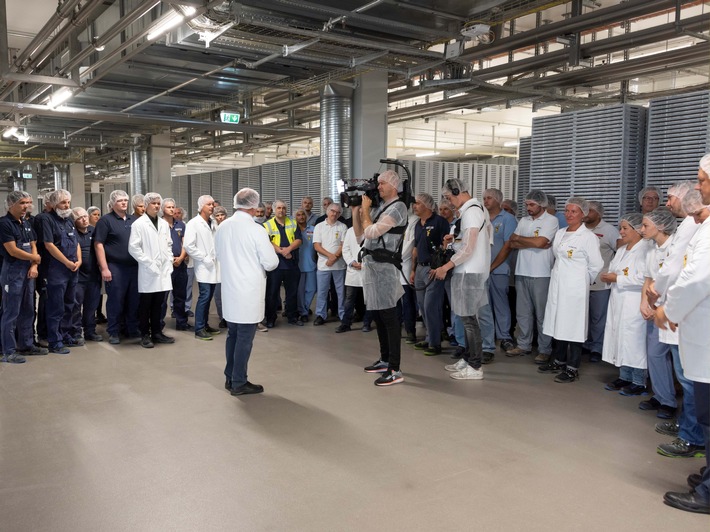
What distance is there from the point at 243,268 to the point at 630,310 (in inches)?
114

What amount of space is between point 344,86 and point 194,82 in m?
2.18

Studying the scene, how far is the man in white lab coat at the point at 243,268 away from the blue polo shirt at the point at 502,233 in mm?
2426

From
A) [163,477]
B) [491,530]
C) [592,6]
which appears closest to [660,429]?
[491,530]

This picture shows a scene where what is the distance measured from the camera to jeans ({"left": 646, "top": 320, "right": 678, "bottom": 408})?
145 inches

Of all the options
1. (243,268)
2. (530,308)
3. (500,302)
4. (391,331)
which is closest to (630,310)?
(530,308)

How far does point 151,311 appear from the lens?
19.2 ft

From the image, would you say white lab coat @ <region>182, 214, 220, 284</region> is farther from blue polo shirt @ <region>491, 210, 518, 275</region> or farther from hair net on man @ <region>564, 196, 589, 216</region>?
hair net on man @ <region>564, 196, 589, 216</region>

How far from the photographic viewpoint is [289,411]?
3887 millimetres

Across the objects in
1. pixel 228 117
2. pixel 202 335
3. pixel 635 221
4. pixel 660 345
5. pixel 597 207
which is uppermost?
pixel 228 117

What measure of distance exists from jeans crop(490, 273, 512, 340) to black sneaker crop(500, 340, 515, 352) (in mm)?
43

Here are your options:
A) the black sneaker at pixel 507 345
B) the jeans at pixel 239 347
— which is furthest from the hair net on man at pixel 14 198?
the black sneaker at pixel 507 345

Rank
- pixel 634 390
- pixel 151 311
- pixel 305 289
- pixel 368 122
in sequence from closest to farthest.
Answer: pixel 634 390
pixel 151 311
pixel 368 122
pixel 305 289

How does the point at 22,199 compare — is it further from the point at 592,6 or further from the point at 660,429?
the point at 592,6

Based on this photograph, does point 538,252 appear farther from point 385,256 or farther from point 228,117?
point 228,117
